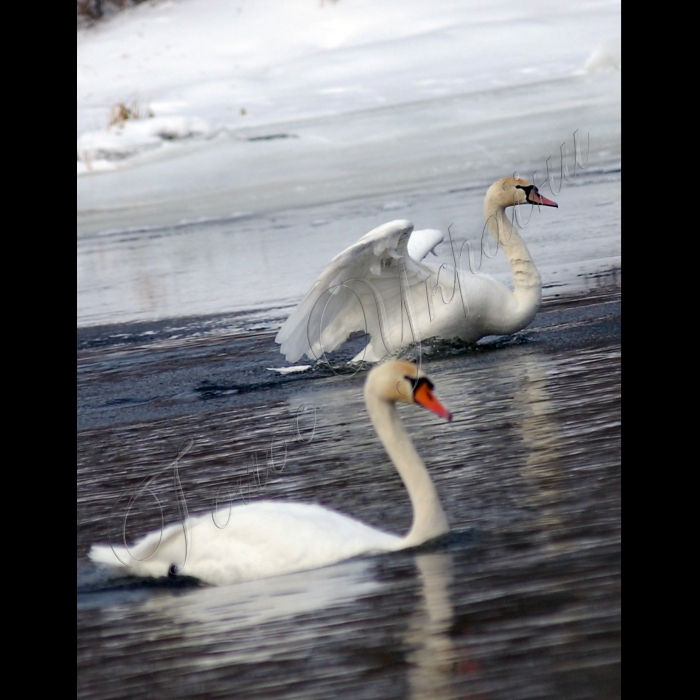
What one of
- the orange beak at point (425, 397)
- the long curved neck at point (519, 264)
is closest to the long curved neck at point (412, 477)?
the orange beak at point (425, 397)

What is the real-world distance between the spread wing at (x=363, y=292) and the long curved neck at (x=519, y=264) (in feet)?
1.09

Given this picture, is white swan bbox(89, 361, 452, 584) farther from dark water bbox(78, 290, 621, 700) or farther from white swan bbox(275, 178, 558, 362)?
white swan bbox(275, 178, 558, 362)

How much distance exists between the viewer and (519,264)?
612 centimetres

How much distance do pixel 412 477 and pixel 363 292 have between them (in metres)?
2.11

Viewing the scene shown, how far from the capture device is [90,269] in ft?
28.8

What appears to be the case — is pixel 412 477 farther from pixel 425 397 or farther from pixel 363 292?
pixel 363 292

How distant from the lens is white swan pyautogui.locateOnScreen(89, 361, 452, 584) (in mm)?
3750

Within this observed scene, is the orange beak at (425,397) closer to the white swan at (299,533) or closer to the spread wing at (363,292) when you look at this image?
the white swan at (299,533)

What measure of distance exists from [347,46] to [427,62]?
845mm

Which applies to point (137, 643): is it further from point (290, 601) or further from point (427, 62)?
point (427, 62)

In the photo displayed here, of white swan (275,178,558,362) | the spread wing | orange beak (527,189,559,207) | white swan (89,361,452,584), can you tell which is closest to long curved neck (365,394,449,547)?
white swan (89,361,452,584)

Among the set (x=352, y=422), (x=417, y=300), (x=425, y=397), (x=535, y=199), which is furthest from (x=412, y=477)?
(x=535, y=199)

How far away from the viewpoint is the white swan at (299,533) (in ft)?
12.3
